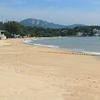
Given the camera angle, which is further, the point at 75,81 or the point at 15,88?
the point at 75,81

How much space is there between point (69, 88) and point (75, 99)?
1446 mm

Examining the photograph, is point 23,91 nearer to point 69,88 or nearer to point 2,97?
point 2,97

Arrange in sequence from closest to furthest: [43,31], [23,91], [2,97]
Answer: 1. [2,97]
2. [23,91]
3. [43,31]

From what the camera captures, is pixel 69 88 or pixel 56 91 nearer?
pixel 56 91

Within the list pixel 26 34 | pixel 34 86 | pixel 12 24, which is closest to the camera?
pixel 34 86

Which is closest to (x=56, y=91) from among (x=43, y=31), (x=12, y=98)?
(x=12, y=98)

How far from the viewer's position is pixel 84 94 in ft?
27.6

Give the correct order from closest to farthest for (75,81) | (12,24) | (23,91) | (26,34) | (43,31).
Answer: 1. (23,91)
2. (75,81)
3. (12,24)
4. (26,34)
5. (43,31)

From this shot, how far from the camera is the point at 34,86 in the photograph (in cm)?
909

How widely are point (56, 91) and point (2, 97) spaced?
178 centimetres

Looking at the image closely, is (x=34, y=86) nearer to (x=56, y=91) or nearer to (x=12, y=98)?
(x=56, y=91)

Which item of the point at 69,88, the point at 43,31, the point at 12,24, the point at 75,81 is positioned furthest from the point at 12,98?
the point at 43,31

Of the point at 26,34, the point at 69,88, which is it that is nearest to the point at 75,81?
the point at 69,88

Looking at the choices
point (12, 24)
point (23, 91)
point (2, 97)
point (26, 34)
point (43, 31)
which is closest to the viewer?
point (2, 97)
